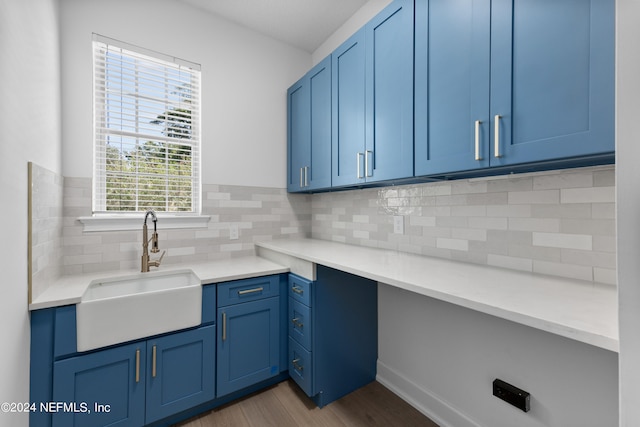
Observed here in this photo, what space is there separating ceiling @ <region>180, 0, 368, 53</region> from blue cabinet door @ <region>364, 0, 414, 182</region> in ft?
2.32

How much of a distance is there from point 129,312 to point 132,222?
76 cm

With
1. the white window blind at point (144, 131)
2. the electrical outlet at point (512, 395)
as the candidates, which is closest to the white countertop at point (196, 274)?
the white window blind at point (144, 131)

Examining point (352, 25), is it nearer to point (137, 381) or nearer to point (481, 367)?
point (481, 367)

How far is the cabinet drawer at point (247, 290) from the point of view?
1.71m

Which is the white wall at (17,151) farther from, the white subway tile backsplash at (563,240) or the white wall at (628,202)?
the white subway tile backsplash at (563,240)

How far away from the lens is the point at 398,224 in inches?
74.7

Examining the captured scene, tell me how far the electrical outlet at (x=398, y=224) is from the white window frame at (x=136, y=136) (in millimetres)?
1458

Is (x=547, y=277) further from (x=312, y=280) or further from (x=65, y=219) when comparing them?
(x=65, y=219)

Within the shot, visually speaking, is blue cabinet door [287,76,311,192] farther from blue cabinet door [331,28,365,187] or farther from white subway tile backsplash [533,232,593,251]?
white subway tile backsplash [533,232,593,251]

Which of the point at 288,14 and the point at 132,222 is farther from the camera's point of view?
the point at 288,14

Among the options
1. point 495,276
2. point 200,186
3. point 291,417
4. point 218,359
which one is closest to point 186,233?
point 200,186

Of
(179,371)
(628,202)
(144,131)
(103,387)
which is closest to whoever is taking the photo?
(628,202)

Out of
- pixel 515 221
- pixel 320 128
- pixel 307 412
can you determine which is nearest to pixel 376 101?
pixel 320 128

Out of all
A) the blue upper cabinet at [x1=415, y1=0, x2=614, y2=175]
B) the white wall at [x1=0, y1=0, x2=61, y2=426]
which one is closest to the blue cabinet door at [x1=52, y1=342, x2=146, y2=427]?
the white wall at [x1=0, y1=0, x2=61, y2=426]
